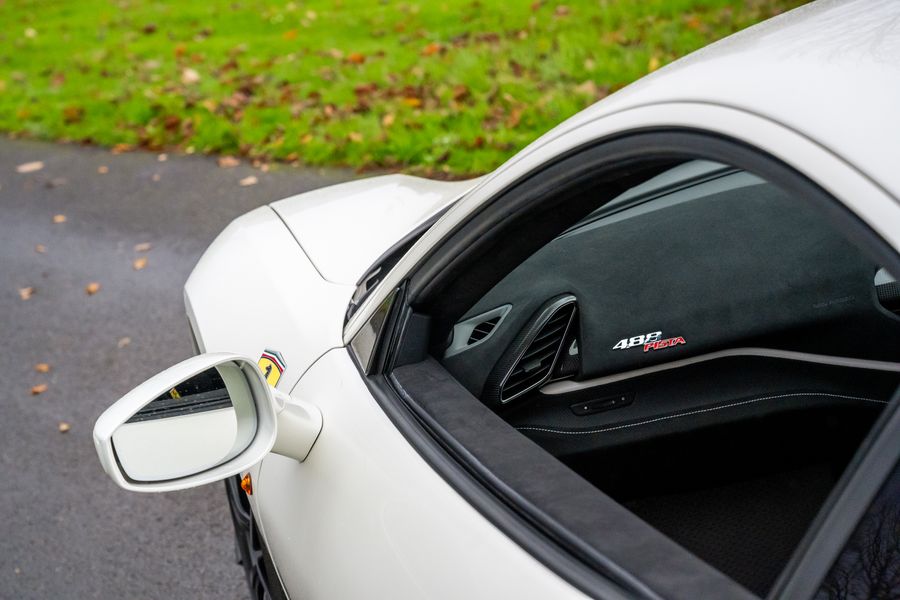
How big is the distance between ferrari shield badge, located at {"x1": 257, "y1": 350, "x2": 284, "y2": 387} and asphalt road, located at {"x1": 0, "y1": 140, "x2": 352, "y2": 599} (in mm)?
1191

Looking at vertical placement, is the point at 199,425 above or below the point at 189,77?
above

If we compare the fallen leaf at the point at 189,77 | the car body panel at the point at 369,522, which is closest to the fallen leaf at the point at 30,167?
the fallen leaf at the point at 189,77

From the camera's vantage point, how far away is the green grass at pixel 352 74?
5613 mm

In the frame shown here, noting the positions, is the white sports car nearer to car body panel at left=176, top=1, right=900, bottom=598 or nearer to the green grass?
car body panel at left=176, top=1, right=900, bottom=598

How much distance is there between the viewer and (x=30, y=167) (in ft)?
22.2

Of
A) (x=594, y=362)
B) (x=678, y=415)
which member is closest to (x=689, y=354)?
(x=678, y=415)

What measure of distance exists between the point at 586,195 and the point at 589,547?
599 millimetres

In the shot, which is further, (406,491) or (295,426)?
(295,426)

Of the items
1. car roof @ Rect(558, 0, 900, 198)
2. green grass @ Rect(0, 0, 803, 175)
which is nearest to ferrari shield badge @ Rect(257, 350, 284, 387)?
car roof @ Rect(558, 0, 900, 198)

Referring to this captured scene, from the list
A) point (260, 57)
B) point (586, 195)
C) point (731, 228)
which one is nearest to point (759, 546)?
point (731, 228)

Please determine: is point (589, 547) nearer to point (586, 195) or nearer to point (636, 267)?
point (586, 195)

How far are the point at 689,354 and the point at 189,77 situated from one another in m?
6.08

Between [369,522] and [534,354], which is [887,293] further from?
[369,522]

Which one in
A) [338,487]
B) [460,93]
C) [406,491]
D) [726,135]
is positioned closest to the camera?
[726,135]
